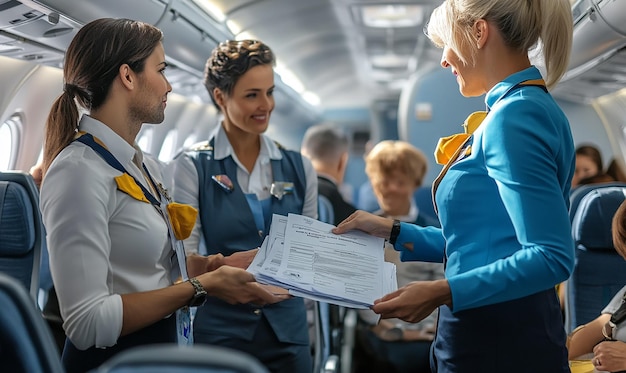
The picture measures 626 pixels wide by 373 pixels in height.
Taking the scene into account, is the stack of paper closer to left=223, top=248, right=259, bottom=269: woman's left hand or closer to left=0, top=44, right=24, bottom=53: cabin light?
left=223, top=248, right=259, bottom=269: woman's left hand

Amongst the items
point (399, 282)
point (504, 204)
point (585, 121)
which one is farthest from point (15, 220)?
point (585, 121)

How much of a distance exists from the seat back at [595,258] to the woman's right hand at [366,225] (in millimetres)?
1357

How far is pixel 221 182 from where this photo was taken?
3.03 m

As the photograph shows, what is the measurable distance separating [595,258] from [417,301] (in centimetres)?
180

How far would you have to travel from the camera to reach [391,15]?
9.40 metres

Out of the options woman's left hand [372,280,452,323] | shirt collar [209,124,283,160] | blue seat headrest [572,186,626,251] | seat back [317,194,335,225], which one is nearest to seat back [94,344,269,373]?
woman's left hand [372,280,452,323]

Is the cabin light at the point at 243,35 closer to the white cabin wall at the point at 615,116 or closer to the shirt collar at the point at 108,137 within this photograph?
the white cabin wall at the point at 615,116

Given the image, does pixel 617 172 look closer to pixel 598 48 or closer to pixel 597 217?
pixel 598 48

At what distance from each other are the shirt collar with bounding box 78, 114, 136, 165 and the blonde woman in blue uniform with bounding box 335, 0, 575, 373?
3.00 feet

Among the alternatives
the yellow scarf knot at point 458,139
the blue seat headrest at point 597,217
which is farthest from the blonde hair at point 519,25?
the blue seat headrest at point 597,217

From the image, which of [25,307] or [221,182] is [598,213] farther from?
[25,307]

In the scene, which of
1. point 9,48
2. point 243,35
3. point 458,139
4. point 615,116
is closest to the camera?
point 458,139

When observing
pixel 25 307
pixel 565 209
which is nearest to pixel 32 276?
pixel 25 307

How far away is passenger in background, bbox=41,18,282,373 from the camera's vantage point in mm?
A: 1960
